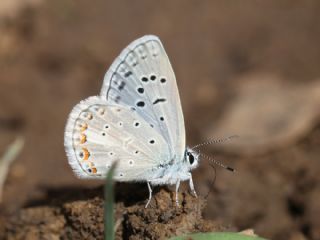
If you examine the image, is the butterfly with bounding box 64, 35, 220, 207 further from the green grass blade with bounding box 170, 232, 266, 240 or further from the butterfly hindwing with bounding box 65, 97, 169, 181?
the green grass blade with bounding box 170, 232, 266, 240

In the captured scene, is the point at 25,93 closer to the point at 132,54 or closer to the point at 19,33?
the point at 19,33

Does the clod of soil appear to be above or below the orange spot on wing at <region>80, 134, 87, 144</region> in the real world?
below

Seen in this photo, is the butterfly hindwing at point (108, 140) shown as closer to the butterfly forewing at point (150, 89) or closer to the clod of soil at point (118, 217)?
the butterfly forewing at point (150, 89)

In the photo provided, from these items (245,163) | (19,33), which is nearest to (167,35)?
(19,33)

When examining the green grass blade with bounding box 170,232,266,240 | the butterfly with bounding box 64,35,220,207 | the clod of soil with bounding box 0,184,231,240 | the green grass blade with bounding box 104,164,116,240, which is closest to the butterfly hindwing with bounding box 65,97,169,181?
the butterfly with bounding box 64,35,220,207

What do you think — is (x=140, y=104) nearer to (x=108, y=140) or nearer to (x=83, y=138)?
(x=108, y=140)

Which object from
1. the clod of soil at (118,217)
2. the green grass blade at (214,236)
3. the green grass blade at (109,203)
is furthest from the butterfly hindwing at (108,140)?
the green grass blade at (109,203)
